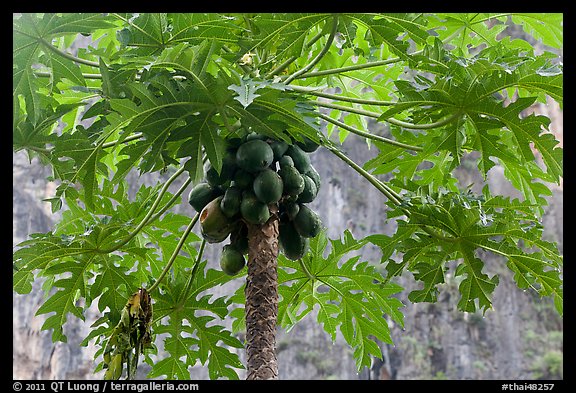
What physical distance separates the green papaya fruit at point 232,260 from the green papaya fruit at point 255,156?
0.21 metres

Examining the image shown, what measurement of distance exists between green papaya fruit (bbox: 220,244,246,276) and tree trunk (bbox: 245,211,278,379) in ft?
0.27

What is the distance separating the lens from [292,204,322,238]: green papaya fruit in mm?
1620

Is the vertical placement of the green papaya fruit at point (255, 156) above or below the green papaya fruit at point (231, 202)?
above

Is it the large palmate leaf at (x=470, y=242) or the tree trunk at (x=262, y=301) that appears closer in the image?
the tree trunk at (x=262, y=301)

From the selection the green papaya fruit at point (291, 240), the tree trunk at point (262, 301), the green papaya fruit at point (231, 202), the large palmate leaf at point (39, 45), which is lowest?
the tree trunk at point (262, 301)

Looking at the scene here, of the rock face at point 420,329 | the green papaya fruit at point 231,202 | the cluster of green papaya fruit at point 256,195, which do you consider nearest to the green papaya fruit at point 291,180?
the cluster of green papaya fruit at point 256,195

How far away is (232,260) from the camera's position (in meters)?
1.63

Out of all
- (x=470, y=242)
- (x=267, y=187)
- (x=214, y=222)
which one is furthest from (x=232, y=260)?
(x=470, y=242)

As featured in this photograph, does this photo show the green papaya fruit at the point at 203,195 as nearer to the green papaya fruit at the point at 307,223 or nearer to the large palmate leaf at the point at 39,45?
the green papaya fruit at the point at 307,223

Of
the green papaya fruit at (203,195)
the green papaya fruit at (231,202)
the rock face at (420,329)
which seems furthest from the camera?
the rock face at (420,329)

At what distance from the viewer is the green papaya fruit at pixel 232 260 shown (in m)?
1.64

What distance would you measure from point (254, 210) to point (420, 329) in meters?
12.2
